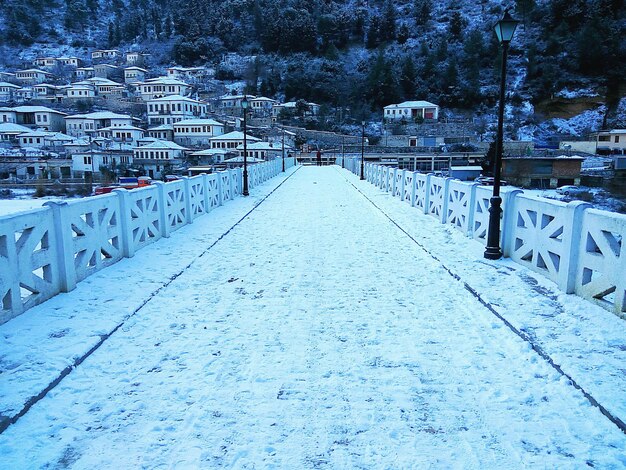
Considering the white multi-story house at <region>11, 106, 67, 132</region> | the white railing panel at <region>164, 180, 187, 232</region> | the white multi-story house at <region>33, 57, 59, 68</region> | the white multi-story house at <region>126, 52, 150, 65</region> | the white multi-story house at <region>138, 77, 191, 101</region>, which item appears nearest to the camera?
the white railing panel at <region>164, 180, 187, 232</region>

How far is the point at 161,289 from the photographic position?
21.7 ft

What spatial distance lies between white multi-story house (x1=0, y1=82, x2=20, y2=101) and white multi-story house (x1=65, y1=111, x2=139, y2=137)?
36.8 meters

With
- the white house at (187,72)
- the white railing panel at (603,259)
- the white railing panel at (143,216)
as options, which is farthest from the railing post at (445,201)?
the white house at (187,72)

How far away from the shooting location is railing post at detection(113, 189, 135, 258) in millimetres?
7953

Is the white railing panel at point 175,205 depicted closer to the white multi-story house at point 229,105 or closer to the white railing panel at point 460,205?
the white railing panel at point 460,205

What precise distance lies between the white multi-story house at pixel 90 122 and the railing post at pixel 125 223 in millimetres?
94808

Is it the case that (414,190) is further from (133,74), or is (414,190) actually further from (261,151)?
(133,74)

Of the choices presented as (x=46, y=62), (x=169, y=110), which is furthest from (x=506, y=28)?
(x=46, y=62)

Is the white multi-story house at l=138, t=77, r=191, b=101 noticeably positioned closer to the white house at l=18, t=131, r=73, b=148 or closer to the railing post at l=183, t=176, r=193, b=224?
the white house at l=18, t=131, r=73, b=148

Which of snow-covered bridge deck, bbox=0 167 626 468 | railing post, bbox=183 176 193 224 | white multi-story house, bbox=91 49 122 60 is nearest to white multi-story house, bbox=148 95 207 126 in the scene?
white multi-story house, bbox=91 49 122 60

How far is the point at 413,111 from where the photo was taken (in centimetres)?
10856

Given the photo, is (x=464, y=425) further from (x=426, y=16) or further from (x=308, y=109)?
(x=426, y=16)

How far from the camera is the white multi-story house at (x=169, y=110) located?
101188mm

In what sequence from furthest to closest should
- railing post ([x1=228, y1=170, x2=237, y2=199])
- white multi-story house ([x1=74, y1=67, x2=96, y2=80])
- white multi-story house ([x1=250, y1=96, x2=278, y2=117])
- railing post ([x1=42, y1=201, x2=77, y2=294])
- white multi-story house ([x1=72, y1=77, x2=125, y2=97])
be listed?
1. white multi-story house ([x1=74, y1=67, x2=96, y2=80])
2. white multi-story house ([x1=72, y1=77, x2=125, y2=97])
3. white multi-story house ([x1=250, y1=96, x2=278, y2=117])
4. railing post ([x1=228, y1=170, x2=237, y2=199])
5. railing post ([x1=42, y1=201, x2=77, y2=294])
